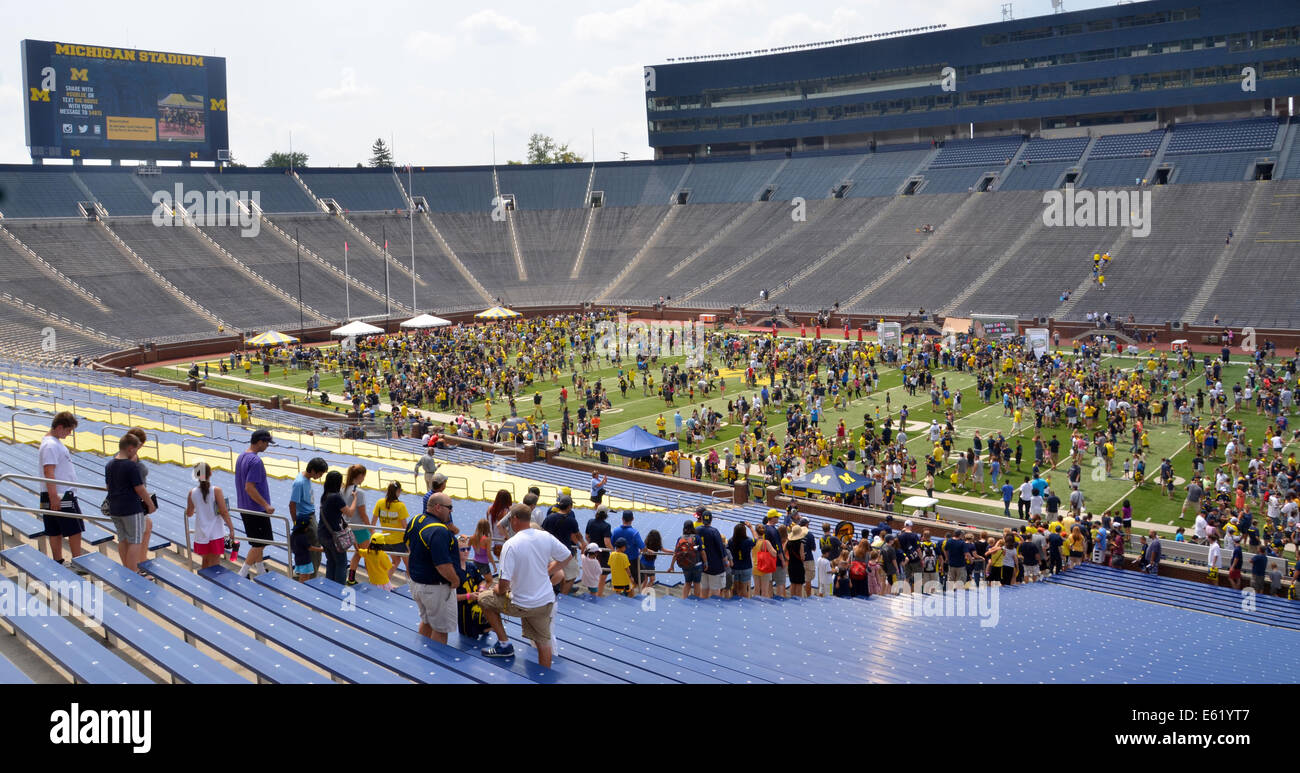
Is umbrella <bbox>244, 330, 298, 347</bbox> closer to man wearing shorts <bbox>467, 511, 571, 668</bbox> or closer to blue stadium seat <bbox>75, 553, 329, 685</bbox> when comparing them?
blue stadium seat <bbox>75, 553, 329, 685</bbox>

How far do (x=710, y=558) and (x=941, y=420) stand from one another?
22.6 meters

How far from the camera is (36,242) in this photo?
198 feet

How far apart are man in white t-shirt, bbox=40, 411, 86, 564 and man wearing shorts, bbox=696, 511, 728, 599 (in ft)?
20.6

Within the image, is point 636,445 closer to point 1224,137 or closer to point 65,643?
point 65,643

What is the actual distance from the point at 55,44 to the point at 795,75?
50.2 meters

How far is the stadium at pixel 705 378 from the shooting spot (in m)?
9.10

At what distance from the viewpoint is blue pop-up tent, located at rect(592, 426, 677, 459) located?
89.6 ft

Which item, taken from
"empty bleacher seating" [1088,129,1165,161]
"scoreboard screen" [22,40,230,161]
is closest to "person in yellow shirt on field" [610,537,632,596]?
"scoreboard screen" [22,40,230,161]

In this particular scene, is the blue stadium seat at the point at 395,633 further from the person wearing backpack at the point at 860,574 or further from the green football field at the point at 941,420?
the green football field at the point at 941,420

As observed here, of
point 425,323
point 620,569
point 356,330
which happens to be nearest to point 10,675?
point 620,569

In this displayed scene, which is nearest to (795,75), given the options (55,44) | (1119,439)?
(55,44)

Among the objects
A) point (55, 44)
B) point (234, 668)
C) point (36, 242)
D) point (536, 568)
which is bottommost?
point (234, 668)
